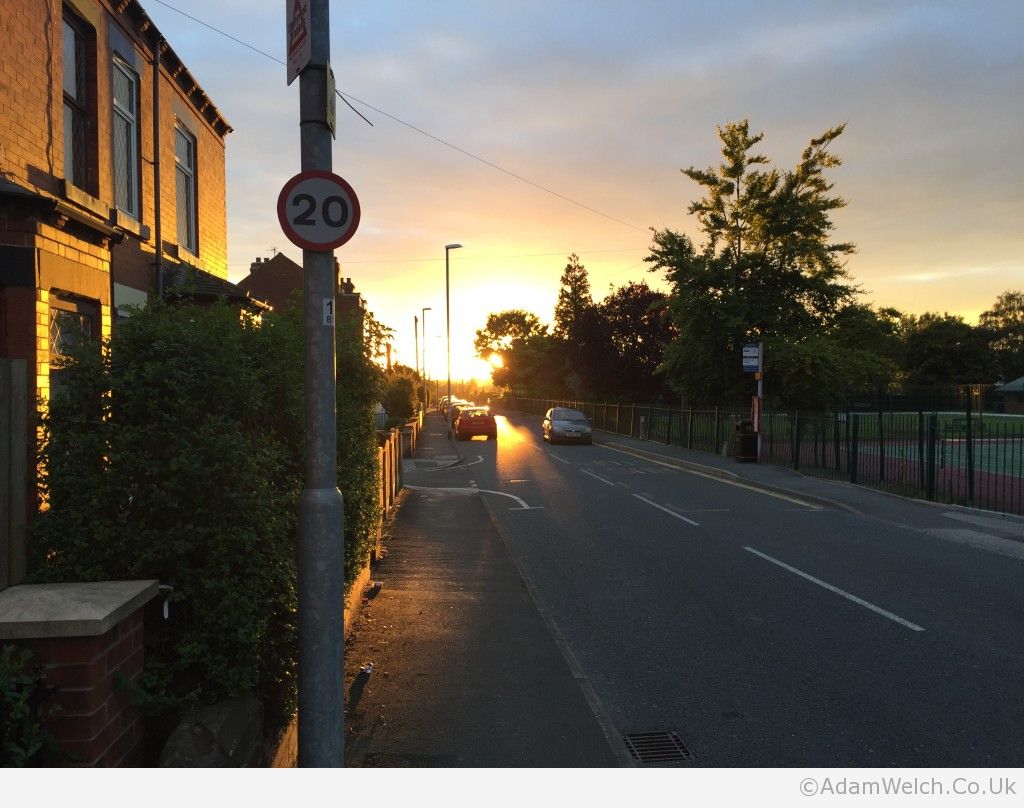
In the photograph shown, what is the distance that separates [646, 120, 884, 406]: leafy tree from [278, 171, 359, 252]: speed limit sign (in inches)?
1037

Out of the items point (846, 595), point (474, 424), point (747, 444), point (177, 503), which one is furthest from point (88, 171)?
point (474, 424)

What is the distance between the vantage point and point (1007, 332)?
97562mm

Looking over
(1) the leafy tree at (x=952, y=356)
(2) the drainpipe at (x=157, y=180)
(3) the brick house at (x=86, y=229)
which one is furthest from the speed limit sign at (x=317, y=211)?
(1) the leafy tree at (x=952, y=356)

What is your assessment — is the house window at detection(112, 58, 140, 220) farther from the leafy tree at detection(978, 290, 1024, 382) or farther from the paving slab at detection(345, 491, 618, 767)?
the leafy tree at detection(978, 290, 1024, 382)

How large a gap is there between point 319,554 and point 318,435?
1.81 ft

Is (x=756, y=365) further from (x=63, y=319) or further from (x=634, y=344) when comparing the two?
(x=634, y=344)

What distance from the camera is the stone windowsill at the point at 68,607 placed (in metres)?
3.01

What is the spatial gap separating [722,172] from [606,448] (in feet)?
39.4

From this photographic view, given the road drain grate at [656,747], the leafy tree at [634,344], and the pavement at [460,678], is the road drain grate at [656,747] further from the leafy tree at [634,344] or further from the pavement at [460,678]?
the leafy tree at [634,344]

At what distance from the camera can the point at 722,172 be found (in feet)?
104

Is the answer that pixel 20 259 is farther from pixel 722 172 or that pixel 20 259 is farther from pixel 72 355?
pixel 722 172

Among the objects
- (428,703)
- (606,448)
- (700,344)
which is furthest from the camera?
(606,448)

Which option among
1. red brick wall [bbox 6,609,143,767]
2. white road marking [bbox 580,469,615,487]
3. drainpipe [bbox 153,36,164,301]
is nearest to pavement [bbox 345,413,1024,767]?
red brick wall [bbox 6,609,143,767]

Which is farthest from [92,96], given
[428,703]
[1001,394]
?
[1001,394]
